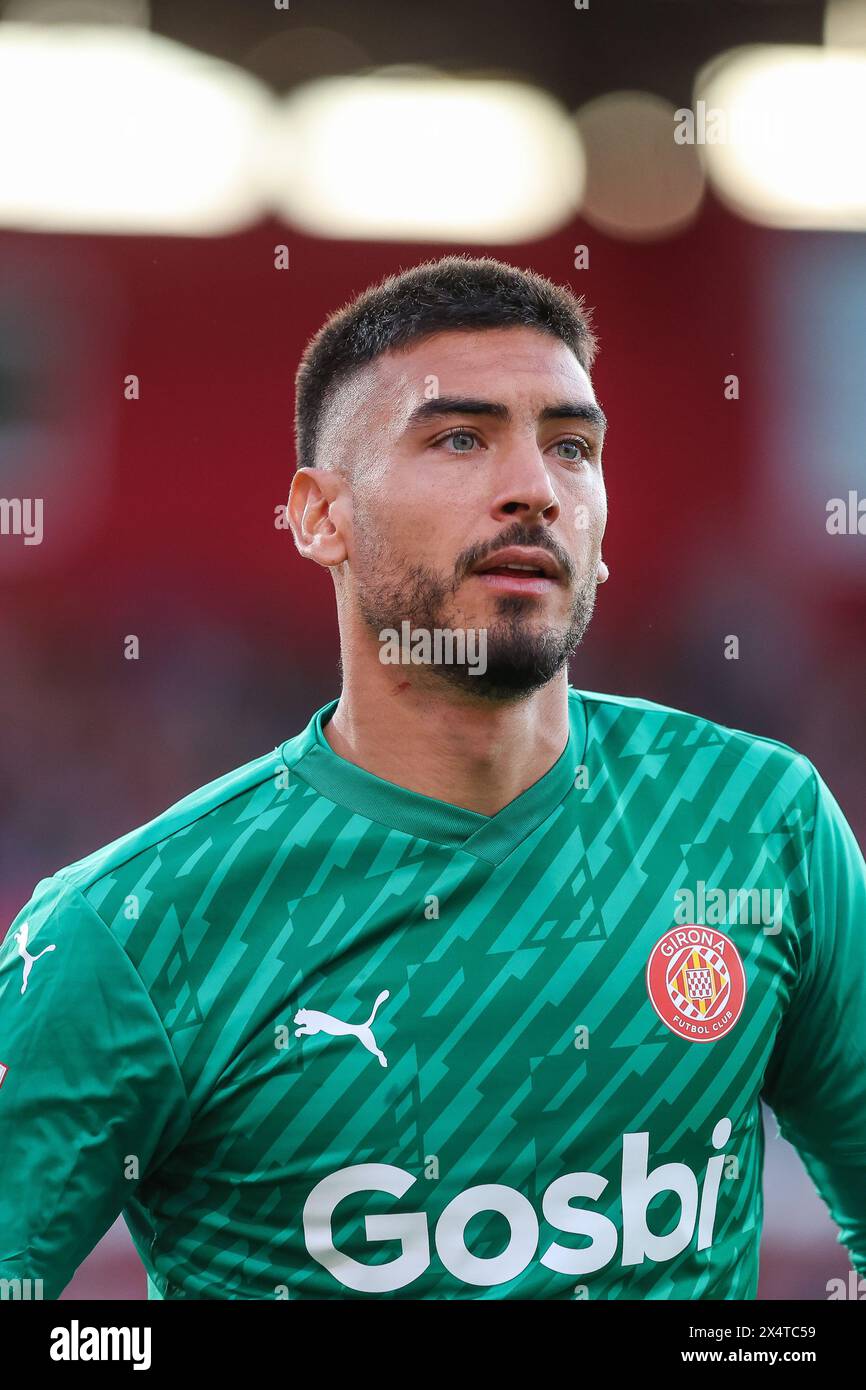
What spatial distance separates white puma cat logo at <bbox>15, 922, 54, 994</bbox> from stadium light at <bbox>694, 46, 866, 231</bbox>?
160 centimetres

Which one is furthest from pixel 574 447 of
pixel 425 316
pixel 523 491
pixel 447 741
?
pixel 447 741

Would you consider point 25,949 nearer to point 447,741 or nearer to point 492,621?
point 447,741

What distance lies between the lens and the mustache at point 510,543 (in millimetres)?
1528

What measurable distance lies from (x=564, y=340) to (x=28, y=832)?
1.12 m

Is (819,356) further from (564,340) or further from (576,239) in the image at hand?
(564,340)

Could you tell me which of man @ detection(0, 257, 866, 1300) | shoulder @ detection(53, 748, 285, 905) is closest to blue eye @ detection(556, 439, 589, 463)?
man @ detection(0, 257, 866, 1300)

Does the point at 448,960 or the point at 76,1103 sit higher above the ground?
the point at 448,960

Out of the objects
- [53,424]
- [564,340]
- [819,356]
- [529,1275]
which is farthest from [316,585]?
[529,1275]

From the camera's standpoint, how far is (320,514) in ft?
5.55

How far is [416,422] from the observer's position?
156 cm

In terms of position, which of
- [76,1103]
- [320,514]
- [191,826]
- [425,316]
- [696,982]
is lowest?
[76,1103]

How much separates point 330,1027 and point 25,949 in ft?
1.29

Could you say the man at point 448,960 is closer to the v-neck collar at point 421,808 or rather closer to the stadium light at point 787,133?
the v-neck collar at point 421,808

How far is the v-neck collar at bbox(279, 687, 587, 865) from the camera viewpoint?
1.57 m
